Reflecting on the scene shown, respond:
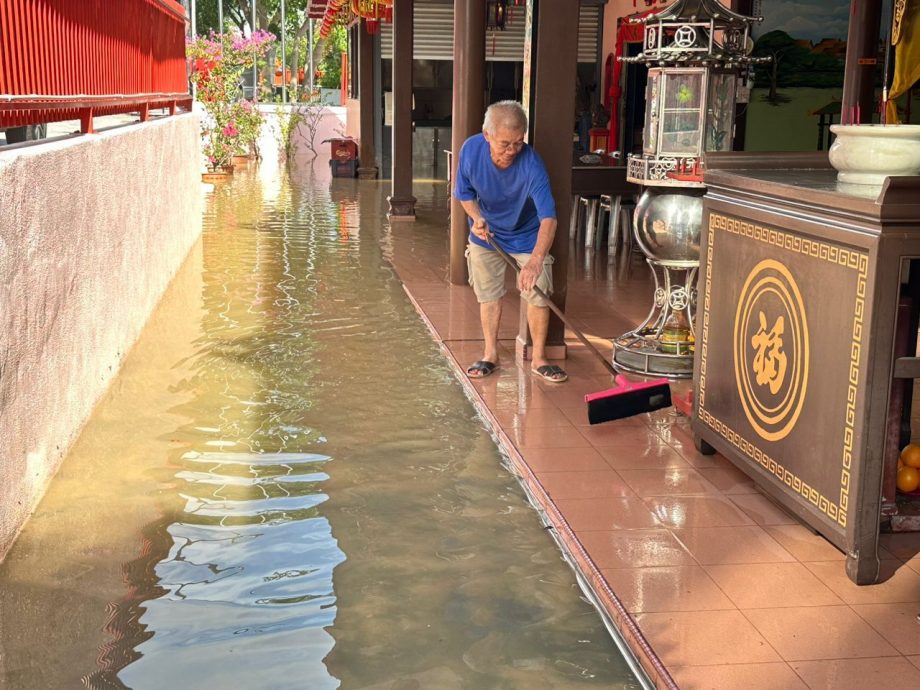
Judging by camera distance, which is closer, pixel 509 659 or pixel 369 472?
pixel 509 659

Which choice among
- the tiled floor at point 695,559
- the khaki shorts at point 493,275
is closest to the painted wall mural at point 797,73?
the khaki shorts at point 493,275

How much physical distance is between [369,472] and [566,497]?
0.94 meters

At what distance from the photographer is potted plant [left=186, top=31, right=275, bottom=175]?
19.4 meters

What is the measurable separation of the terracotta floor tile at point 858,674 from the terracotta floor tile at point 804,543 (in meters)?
0.75

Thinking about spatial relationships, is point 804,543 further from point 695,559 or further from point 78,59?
point 78,59

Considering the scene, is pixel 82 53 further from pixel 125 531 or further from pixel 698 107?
pixel 698 107

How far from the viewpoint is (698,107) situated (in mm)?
6145

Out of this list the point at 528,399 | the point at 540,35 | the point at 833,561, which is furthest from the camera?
the point at 540,35

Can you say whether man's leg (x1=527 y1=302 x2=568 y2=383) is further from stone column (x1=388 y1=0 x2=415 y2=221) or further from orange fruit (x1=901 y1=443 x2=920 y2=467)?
stone column (x1=388 y1=0 x2=415 y2=221)

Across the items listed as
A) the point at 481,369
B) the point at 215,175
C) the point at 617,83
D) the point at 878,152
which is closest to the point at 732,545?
the point at 878,152

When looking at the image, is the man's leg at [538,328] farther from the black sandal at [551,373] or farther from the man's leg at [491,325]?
the man's leg at [491,325]

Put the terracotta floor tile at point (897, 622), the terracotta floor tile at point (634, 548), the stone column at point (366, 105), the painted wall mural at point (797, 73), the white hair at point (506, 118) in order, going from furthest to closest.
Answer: the stone column at point (366, 105), the painted wall mural at point (797, 73), the white hair at point (506, 118), the terracotta floor tile at point (634, 548), the terracotta floor tile at point (897, 622)

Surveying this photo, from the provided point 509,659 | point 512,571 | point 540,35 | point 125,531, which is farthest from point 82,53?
point 509,659

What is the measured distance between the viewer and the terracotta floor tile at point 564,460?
479cm
